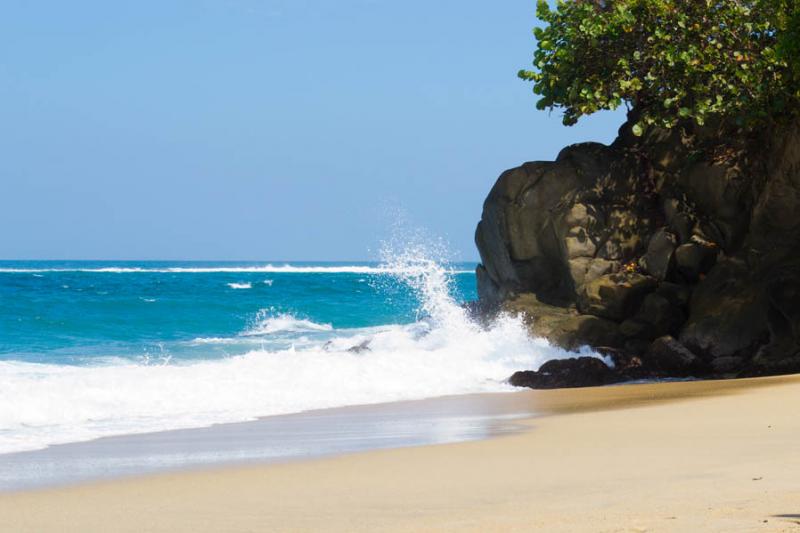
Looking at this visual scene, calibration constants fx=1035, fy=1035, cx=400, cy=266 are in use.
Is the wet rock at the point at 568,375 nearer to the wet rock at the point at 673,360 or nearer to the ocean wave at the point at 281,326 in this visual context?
the wet rock at the point at 673,360

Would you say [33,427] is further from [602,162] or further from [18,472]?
[602,162]

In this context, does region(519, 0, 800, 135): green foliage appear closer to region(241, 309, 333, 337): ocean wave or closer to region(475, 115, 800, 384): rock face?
region(475, 115, 800, 384): rock face

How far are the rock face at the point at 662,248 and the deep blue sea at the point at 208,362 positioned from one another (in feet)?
4.34

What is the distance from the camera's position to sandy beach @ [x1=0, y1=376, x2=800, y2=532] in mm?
5551

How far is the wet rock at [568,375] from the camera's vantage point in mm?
15875

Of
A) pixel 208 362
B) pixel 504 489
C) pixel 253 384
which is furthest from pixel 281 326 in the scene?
pixel 504 489

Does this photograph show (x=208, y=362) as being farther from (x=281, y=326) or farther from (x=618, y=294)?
(x=281, y=326)

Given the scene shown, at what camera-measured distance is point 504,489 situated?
266 inches

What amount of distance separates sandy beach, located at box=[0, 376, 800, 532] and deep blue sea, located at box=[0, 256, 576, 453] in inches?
143

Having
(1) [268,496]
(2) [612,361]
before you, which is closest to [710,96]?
(2) [612,361]

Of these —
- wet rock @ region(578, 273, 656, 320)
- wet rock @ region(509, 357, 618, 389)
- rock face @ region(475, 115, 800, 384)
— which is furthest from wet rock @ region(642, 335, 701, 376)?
wet rock @ region(578, 273, 656, 320)

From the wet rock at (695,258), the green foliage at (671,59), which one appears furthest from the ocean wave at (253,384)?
the green foliage at (671,59)

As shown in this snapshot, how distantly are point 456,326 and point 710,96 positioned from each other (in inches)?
281

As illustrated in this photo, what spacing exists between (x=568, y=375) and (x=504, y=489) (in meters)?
9.42
